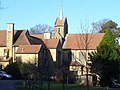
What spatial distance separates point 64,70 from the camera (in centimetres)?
4816

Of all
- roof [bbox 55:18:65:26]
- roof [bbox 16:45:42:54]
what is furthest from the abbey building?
roof [bbox 55:18:65:26]

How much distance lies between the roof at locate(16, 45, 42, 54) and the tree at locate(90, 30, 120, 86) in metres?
22.9

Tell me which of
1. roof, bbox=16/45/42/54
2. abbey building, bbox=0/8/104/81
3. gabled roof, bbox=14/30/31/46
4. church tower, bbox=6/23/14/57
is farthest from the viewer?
gabled roof, bbox=14/30/31/46

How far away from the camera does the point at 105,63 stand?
56812 millimetres

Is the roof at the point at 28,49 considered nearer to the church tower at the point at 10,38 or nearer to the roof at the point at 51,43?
the church tower at the point at 10,38

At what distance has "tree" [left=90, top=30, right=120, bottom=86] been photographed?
181ft

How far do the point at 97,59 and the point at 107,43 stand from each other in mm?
10748

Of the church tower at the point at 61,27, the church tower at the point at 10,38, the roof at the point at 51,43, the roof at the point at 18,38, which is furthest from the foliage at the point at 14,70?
the church tower at the point at 61,27

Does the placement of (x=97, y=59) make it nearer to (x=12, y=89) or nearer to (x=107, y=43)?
(x=107, y=43)

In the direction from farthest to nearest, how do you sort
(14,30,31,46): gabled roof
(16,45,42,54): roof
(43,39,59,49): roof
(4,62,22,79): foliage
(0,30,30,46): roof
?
(43,39,59,49): roof < (0,30,30,46): roof < (14,30,31,46): gabled roof < (16,45,42,54): roof < (4,62,22,79): foliage

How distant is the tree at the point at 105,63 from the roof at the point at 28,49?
22942 mm

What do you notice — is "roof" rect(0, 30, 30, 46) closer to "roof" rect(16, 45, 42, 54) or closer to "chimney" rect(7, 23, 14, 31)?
"chimney" rect(7, 23, 14, 31)

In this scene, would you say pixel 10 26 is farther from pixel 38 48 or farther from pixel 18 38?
pixel 38 48

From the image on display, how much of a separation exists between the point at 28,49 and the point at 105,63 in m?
31.5
